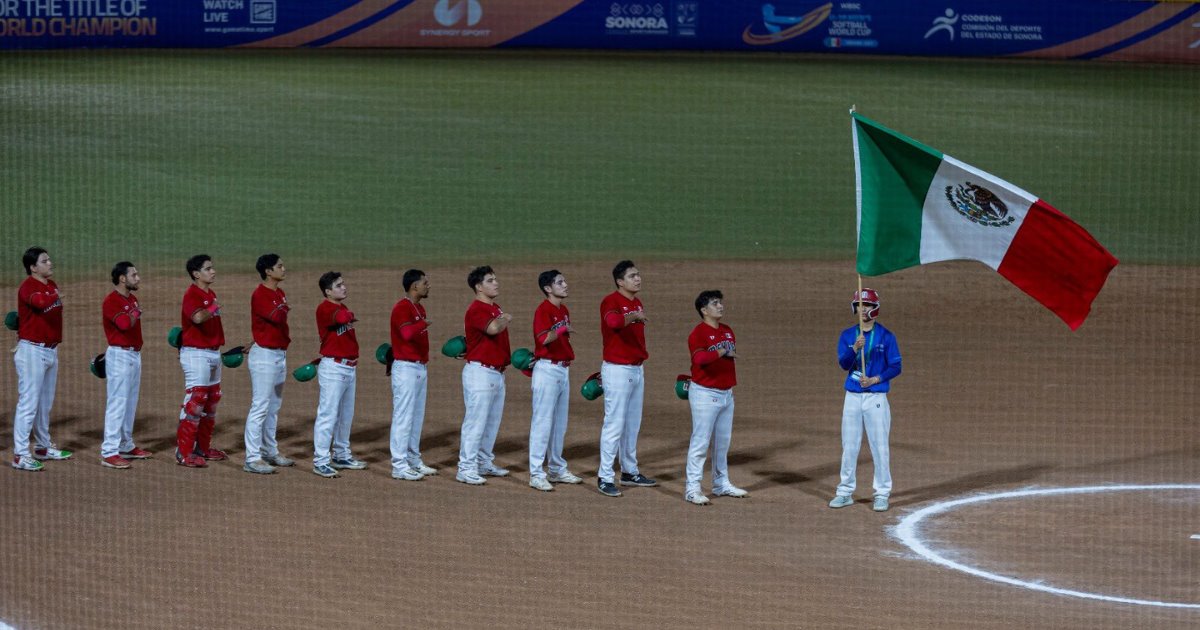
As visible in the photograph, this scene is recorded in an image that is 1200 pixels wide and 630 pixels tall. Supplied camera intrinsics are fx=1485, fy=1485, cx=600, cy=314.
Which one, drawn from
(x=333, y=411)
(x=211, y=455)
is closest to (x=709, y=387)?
(x=333, y=411)

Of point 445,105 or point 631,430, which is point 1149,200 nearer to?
point 445,105

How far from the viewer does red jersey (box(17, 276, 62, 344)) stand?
11.2 meters

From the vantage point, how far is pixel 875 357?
10438mm

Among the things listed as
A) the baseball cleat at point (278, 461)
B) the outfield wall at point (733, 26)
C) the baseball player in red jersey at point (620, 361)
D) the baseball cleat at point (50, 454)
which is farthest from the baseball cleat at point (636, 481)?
the outfield wall at point (733, 26)

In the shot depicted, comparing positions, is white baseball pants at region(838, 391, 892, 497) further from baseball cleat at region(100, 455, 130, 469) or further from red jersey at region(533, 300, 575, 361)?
baseball cleat at region(100, 455, 130, 469)

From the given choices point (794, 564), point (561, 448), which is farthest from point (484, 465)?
point (794, 564)

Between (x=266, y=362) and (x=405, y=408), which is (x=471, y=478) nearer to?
(x=405, y=408)

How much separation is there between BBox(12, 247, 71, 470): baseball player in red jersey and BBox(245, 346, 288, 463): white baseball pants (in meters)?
1.54

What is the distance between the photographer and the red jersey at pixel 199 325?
36.9 ft

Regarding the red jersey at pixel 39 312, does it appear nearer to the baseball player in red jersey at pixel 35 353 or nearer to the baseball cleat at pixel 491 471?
the baseball player in red jersey at pixel 35 353

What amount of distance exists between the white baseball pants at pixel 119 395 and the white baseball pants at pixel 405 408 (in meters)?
2.03

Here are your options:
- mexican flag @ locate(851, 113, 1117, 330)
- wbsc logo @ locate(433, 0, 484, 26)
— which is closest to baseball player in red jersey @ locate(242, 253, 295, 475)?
mexican flag @ locate(851, 113, 1117, 330)

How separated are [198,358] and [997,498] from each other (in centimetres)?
607

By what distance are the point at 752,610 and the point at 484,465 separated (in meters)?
3.53
